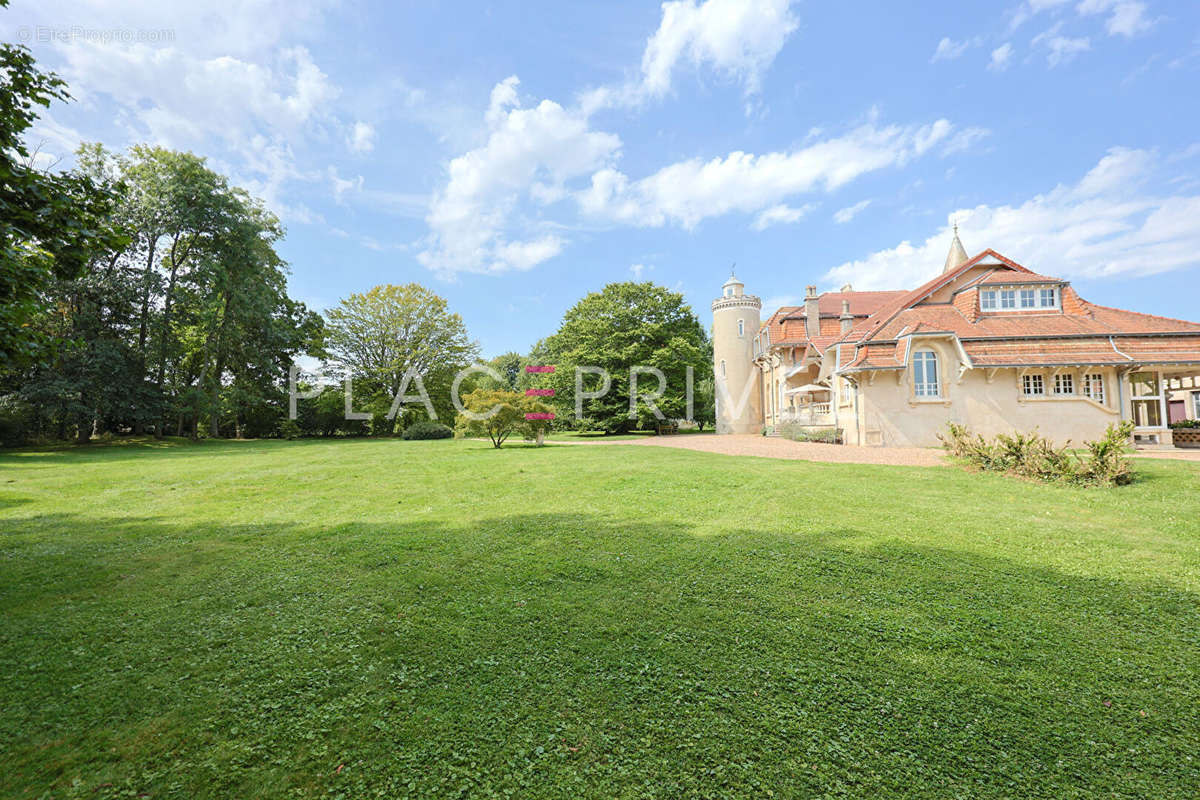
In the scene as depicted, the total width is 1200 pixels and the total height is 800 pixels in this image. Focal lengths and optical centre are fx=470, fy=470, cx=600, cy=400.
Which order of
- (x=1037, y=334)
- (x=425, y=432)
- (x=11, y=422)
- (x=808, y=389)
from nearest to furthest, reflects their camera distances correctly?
(x=1037, y=334)
(x=11, y=422)
(x=808, y=389)
(x=425, y=432)

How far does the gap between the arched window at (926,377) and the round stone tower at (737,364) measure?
1397 cm

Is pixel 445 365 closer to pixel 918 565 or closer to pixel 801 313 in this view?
pixel 801 313

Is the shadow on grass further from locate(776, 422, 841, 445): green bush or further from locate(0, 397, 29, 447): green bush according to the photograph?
locate(0, 397, 29, 447): green bush

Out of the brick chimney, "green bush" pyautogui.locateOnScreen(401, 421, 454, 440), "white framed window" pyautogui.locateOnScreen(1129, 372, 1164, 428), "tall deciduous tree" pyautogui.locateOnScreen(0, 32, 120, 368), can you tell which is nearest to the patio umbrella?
the brick chimney

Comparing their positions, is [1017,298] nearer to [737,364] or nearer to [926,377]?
[926,377]

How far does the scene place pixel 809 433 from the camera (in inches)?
897

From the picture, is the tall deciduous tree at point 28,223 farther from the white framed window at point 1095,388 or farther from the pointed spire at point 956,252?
the pointed spire at point 956,252

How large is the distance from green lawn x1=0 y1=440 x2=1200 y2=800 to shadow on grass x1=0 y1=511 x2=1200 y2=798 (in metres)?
0.02

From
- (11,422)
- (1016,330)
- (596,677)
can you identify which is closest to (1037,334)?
(1016,330)

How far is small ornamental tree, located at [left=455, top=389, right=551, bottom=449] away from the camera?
1897cm

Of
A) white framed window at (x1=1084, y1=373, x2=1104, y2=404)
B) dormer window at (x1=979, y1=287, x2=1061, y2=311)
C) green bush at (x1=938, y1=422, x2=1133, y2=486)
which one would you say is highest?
dormer window at (x1=979, y1=287, x2=1061, y2=311)

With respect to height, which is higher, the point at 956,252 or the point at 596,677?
the point at 956,252

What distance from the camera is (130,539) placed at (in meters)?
6.18

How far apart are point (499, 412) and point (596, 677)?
54.1ft
